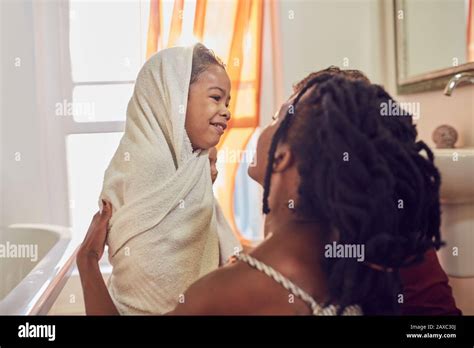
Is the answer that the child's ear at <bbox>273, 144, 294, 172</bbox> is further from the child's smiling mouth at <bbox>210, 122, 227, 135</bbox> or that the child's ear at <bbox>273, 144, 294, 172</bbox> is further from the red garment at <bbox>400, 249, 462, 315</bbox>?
the red garment at <bbox>400, 249, 462, 315</bbox>

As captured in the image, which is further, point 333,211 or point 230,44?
point 230,44

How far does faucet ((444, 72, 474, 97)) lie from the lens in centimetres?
119

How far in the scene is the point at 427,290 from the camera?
1191 mm

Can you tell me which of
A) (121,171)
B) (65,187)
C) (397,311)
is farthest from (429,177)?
(65,187)

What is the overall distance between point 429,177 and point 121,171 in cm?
65

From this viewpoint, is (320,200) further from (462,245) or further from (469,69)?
(469,69)

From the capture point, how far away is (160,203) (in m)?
1.13

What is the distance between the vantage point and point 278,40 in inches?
47.9

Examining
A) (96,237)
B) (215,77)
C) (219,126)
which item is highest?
(215,77)

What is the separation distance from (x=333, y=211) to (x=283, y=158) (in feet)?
0.48

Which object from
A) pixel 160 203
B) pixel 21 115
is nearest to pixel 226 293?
pixel 160 203

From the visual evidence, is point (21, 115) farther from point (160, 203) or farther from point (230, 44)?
point (230, 44)

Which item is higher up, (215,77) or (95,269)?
(215,77)

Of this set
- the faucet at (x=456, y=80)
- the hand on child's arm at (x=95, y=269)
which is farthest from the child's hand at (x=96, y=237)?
the faucet at (x=456, y=80)
